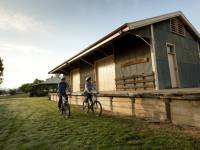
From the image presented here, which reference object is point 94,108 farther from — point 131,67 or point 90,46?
point 90,46

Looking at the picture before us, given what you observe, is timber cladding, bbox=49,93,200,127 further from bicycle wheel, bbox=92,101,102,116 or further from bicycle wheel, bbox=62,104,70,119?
bicycle wheel, bbox=62,104,70,119

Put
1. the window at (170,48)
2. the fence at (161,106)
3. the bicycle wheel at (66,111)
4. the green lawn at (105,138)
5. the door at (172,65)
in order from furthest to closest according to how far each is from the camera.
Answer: the window at (170,48) → the door at (172,65) → the bicycle wheel at (66,111) → the fence at (161,106) → the green lawn at (105,138)

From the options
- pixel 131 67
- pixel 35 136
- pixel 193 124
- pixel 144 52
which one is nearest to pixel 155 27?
pixel 144 52

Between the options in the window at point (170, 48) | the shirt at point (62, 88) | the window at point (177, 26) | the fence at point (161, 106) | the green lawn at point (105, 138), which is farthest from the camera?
the window at point (177, 26)

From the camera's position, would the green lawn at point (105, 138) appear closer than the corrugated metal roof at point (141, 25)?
Yes

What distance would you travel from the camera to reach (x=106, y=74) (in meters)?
12.6

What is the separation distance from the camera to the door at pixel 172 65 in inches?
406

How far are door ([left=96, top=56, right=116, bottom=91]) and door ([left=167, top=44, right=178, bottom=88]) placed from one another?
3.65 m

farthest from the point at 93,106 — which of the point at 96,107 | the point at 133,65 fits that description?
the point at 133,65

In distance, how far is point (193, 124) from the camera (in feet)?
15.4

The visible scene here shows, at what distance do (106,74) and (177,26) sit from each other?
594 cm

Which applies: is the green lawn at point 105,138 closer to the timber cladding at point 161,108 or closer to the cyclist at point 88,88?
the timber cladding at point 161,108

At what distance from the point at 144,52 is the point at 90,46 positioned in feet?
11.3

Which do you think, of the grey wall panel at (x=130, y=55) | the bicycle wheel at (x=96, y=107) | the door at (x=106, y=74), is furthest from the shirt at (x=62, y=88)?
the door at (x=106, y=74)
